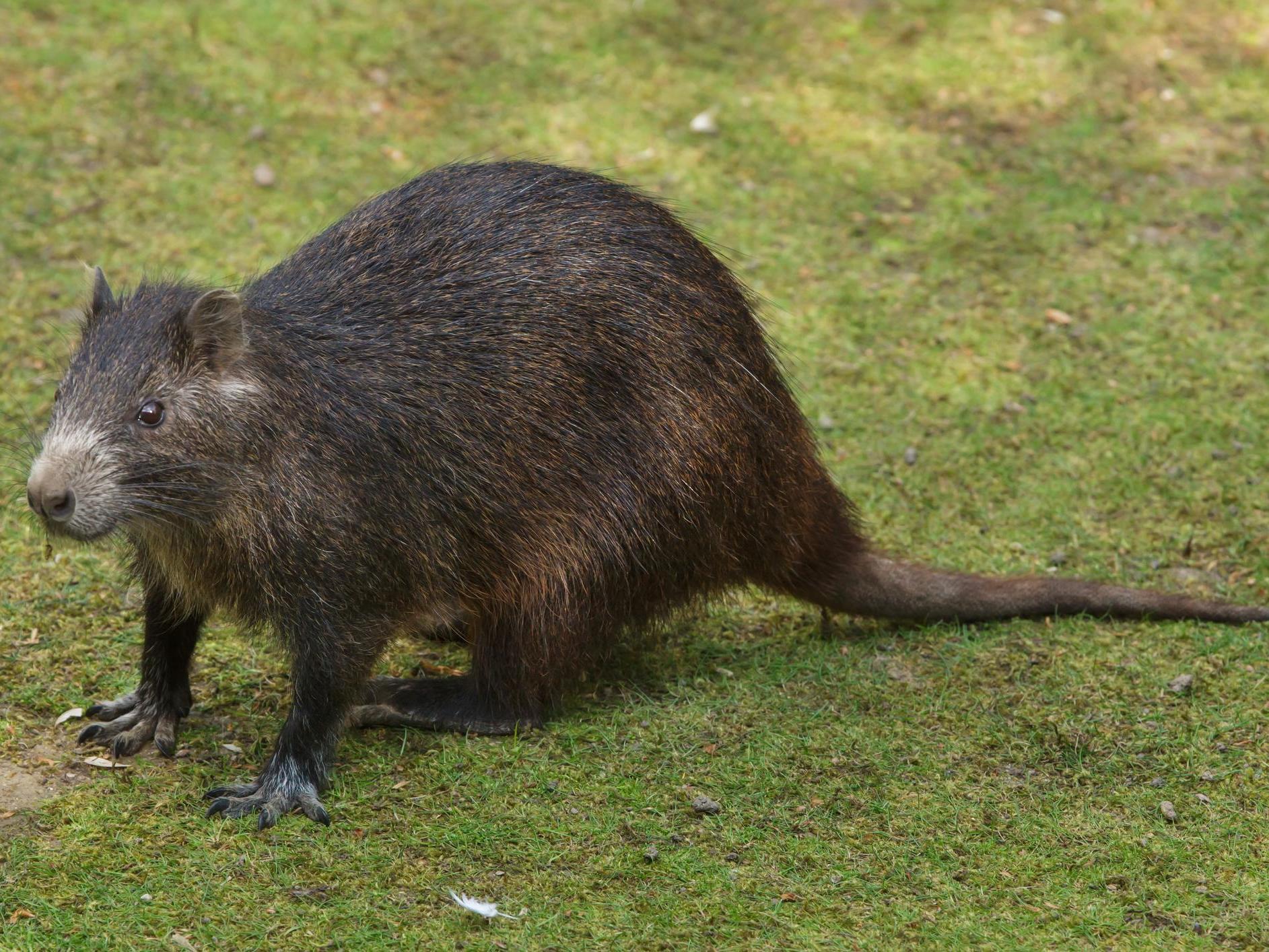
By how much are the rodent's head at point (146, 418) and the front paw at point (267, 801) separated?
770 millimetres

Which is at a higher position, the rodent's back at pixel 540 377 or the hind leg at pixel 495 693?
the rodent's back at pixel 540 377

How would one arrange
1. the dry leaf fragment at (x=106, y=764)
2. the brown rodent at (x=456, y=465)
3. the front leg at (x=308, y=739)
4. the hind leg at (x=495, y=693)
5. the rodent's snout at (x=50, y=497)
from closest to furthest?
the rodent's snout at (x=50, y=497)
the brown rodent at (x=456, y=465)
the front leg at (x=308, y=739)
the dry leaf fragment at (x=106, y=764)
the hind leg at (x=495, y=693)

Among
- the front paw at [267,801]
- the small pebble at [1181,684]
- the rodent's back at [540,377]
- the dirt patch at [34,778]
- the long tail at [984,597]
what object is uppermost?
the rodent's back at [540,377]

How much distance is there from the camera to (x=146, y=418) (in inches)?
155

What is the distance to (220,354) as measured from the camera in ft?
13.3

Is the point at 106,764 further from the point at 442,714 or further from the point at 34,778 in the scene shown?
the point at 442,714

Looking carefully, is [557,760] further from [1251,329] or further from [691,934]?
[1251,329]

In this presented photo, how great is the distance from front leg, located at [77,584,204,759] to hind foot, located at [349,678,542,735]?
525mm

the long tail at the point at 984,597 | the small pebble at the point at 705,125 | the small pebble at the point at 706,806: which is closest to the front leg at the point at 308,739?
the small pebble at the point at 706,806

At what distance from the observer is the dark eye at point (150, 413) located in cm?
394

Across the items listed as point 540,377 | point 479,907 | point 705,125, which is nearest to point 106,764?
point 479,907

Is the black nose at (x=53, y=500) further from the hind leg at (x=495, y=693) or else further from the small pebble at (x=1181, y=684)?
the small pebble at (x=1181, y=684)

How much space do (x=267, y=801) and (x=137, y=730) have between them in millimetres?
511

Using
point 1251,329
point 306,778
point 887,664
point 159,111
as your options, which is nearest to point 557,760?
point 306,778
